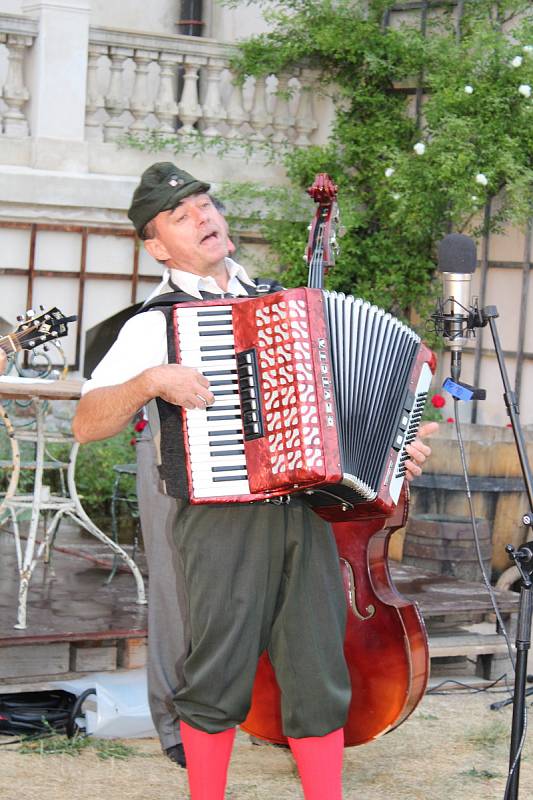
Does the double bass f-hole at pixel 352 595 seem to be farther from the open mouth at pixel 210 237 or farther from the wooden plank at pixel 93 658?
the wooden plank at pixel 93 658

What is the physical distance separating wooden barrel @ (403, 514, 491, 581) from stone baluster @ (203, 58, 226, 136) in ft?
12.1

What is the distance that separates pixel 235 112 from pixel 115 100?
86cm

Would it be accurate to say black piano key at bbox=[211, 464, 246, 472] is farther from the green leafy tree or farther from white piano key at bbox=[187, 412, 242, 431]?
the green leafy tree

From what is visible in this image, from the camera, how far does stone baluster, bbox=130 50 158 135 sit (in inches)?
344

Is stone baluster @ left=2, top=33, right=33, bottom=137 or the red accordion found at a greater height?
stone baluster @ left=2, top=33, right=33, bottom=137

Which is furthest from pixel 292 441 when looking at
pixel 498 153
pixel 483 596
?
pixel 498 153

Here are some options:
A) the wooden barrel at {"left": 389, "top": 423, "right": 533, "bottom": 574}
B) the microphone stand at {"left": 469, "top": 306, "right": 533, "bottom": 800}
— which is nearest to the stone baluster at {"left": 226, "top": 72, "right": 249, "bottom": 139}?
the wooden barrel at {"left": 389, "top": 423, "right": 533, "bottom": 574}

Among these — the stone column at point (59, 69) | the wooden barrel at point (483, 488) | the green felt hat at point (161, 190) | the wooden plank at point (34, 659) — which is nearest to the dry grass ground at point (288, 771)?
the wooden plank at point (34, 659)

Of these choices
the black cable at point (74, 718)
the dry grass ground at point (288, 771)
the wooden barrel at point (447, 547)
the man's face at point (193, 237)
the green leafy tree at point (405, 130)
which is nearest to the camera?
the man's face at point (193, 237)

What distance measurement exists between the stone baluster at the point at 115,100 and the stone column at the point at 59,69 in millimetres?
214

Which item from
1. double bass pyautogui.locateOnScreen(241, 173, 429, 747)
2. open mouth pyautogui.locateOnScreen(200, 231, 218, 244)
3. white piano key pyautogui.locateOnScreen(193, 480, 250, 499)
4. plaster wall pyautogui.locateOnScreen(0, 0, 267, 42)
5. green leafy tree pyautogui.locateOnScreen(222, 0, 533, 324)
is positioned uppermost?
plaster wall pyautogui.locateOnScreen(0, 0, 267, 42)

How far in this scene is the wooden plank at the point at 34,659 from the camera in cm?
476

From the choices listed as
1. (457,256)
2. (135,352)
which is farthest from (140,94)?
(135,352)

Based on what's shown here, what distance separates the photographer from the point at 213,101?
892cm
